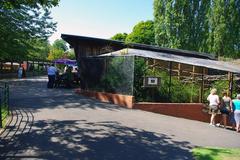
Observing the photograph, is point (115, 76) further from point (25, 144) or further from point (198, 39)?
point (198, 39)

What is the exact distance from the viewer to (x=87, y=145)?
9.47m

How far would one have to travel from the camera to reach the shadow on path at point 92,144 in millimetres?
8609

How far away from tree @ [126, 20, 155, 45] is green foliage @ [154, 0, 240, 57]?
22402 mm

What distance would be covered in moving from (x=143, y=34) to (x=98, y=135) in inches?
2441

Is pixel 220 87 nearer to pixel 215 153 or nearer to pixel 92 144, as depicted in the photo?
pixel 215 153

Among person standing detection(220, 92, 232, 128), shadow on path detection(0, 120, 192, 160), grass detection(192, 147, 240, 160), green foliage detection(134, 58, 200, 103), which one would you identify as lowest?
grass detection(192, 147, 240, 160)

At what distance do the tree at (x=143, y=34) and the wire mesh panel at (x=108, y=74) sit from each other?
161ft

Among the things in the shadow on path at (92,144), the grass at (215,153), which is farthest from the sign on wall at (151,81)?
the grass at (215,153)

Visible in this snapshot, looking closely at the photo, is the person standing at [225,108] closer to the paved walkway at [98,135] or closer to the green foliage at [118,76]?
the paved walkway at [98,135]

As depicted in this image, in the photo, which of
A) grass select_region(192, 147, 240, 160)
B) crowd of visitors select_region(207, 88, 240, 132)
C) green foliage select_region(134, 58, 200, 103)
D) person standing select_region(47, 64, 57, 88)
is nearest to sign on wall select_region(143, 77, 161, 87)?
green foliage select_region(134, 58, 200, 103)

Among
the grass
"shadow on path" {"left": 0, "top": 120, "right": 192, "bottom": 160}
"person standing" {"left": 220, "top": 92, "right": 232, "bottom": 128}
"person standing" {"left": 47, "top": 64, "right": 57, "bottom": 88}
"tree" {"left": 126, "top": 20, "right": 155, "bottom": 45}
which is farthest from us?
"tree" {"left": 126, "top": 20, "right": 155, "bottom": 45}

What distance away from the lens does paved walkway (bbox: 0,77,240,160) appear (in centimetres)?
884

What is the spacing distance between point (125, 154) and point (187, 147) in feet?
6.99

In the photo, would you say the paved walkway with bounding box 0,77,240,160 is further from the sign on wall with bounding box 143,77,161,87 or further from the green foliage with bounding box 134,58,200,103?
the sign on wall with bounding box 143,77,161,87
